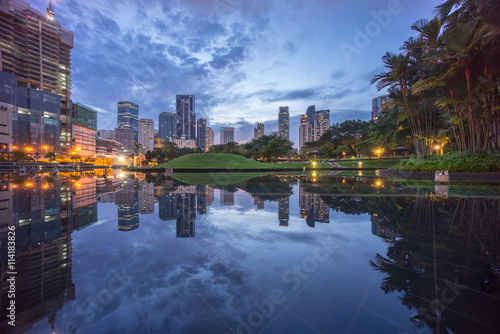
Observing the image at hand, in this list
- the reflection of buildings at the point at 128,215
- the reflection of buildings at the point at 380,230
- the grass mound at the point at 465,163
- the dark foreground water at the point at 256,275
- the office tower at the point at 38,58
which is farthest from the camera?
the office tower at the point at 38,58

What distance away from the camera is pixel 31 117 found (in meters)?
65.5

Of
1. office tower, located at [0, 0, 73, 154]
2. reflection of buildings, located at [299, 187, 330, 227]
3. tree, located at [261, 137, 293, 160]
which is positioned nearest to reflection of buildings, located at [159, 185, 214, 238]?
reflection of buildings, located at [299, 187, 330, 227]

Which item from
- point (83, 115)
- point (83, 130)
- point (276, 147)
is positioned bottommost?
point (276, 147)

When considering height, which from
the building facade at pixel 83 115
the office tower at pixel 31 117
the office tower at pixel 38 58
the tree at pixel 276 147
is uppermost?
the office tower at pixel 38 58

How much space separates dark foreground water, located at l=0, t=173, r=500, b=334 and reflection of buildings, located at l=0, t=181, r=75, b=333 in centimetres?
2

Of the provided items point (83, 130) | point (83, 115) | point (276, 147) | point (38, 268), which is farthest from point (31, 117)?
point (38, 268)

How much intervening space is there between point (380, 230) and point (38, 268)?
245 inches

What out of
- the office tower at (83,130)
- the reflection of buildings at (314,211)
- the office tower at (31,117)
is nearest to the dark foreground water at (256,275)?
the reflection of buildings at (314,211)

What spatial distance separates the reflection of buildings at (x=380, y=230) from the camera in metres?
4.22

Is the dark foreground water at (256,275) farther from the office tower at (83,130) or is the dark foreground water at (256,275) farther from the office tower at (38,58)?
the office tower at (83,130)

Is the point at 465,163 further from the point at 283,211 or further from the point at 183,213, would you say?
the point at 183,213

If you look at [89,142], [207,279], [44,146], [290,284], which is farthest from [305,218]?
[89,142]

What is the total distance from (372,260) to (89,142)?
12923 centimetres

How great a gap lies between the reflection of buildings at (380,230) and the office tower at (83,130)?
111 metres
